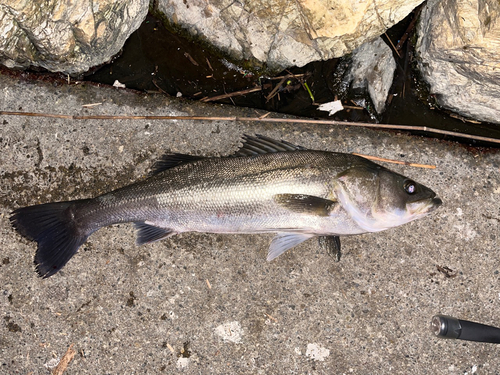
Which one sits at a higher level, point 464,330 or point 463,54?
point 463,54

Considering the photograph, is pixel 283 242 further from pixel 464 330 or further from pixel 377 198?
pixel 464 330

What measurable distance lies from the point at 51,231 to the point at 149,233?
103 centimetres

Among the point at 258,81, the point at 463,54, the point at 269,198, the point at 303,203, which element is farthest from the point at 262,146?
the point at 463,54

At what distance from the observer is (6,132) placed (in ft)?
14.6

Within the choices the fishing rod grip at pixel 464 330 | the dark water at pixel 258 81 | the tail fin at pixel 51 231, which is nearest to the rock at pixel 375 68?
the dark water at pixel 258 81

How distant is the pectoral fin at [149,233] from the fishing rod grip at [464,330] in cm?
295

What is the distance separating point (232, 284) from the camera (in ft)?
14.2

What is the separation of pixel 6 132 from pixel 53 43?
1.27 metres

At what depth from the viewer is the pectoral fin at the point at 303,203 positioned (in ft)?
11.7

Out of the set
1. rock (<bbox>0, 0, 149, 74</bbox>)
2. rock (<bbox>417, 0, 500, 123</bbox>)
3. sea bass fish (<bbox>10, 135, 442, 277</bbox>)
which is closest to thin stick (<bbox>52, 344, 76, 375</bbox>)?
sea bass fish (<bbox>10, 135, 442, 277</bbox>)

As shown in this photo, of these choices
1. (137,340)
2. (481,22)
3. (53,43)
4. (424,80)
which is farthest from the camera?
(424,80)

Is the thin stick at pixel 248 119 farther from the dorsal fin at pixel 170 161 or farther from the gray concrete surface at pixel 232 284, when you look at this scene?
the dorsal fin at pixel 170 161

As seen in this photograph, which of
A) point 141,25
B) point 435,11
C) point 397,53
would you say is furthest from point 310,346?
point 141,25

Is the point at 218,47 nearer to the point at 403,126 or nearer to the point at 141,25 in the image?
the point at 141,25
